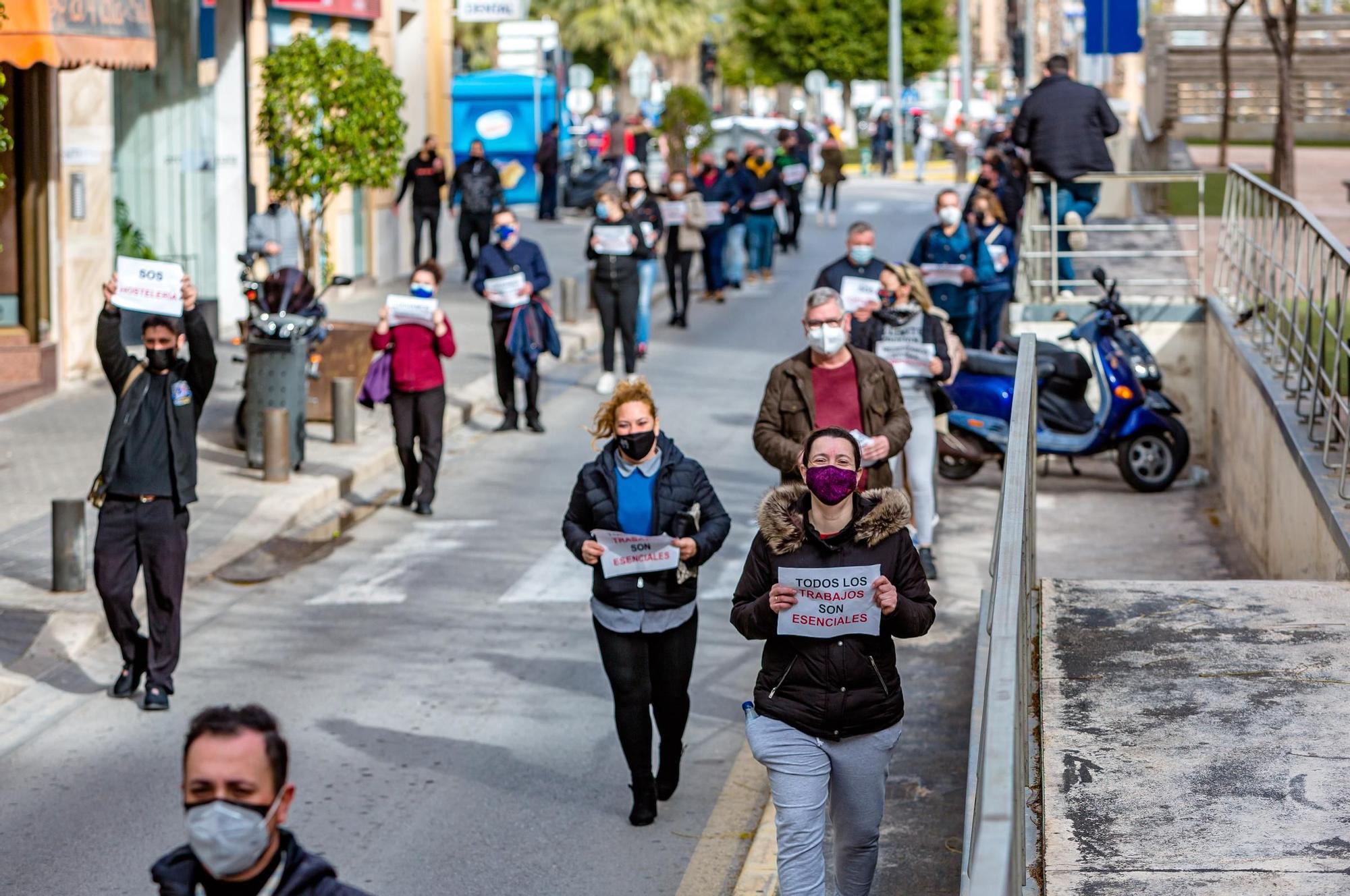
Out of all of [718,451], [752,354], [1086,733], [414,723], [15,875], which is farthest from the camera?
[752,354]

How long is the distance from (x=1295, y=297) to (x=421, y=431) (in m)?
5.83

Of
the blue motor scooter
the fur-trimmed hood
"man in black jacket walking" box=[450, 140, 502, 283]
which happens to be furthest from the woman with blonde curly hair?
"man in black jacket walking" box=[450, 140, 502, 283]

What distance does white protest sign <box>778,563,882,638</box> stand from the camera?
6.29 m

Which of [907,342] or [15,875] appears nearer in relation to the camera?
[15,875]

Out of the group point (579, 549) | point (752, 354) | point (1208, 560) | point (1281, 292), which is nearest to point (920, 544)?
point (1208, 560)

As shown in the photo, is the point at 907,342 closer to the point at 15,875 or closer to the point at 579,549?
the point at 579,549

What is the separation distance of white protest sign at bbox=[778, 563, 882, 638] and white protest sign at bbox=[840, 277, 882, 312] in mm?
6447

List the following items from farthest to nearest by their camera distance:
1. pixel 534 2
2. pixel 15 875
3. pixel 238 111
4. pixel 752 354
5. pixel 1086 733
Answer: pixel 534 2, pixel 238 111, pixel 752 354, pixel 15 875, pixel 1086 733

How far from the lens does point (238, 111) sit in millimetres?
23703

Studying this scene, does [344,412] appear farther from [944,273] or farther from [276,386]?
[944,273]

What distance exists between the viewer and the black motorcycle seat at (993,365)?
15.2 m

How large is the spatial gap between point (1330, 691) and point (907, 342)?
514cm

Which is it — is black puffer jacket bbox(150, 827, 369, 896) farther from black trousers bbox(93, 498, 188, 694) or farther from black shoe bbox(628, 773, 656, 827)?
black trousers bbox(93, 498, 188, 694)

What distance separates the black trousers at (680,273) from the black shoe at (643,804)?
16074mm
